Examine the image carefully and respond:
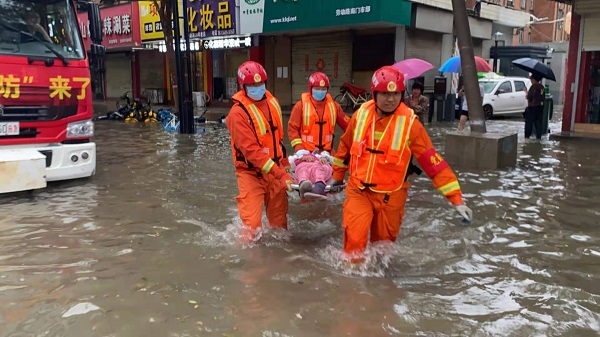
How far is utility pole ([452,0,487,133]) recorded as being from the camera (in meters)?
9.55

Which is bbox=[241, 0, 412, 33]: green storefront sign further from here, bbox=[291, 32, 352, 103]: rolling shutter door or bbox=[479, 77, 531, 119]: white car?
bbox=[479, 77, 531, 119]: white car

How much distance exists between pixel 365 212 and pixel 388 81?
40.8 inches

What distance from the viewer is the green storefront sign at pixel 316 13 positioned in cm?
1725

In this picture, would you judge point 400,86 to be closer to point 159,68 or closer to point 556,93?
point 159,68

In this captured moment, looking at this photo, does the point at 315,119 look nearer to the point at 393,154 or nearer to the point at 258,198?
the point at 258,198

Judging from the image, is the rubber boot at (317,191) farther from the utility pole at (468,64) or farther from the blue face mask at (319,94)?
the utility pole at (468,64)

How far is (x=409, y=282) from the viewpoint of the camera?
429cm

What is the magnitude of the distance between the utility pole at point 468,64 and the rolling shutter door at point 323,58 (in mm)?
11778

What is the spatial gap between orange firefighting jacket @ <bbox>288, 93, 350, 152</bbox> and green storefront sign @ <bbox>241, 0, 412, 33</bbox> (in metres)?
11.7

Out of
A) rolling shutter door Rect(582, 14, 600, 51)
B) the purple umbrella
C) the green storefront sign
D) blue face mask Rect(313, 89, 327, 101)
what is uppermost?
the green storefront sign

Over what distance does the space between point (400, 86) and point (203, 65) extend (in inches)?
946

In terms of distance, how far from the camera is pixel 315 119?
635 centimetres

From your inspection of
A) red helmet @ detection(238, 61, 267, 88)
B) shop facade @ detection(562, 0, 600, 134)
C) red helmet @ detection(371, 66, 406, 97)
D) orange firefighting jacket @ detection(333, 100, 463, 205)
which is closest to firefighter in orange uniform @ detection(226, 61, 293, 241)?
red helmet @ detection(238, 61, 267, 88)

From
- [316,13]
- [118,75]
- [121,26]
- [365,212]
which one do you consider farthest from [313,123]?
[118,75]
